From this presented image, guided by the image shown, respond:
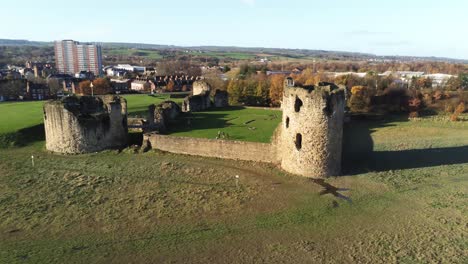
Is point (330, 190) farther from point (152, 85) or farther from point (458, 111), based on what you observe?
point (152, 85)

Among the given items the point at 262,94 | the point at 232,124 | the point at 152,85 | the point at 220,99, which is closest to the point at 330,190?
the point at 232,124

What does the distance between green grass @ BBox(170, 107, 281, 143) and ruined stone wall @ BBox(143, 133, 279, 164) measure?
3.88 m

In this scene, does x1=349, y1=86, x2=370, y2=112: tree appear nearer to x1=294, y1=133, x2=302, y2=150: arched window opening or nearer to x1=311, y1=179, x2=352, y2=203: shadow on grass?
x1=294, y1=133, x2=302, y2=150: arched window opening

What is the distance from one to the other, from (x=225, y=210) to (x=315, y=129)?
7.21 m

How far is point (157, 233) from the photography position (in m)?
14.4

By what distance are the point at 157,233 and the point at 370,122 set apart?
103 feet

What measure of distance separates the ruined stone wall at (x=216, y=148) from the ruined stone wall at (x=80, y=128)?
2.53 metres

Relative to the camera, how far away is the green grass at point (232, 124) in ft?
98.7

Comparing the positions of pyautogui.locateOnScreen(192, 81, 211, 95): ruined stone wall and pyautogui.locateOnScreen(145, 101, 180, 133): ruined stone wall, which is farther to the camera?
pyautogui.locateOnScreen(192, 81, 211, 95): ruined stone wall

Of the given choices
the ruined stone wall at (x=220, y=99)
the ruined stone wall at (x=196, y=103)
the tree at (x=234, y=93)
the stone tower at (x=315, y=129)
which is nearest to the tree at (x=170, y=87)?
the tree at (x=234, y=93)

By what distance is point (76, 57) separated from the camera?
145500mm

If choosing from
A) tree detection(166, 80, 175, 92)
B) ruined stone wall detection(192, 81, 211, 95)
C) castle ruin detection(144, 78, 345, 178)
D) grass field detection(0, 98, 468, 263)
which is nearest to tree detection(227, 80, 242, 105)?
ruined stone wall detection(192, 81, 211, 95)

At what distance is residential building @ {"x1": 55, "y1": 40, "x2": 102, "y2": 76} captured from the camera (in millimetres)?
143125

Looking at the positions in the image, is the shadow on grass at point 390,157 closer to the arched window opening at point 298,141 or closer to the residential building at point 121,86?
the arched window opening at point 298,141
